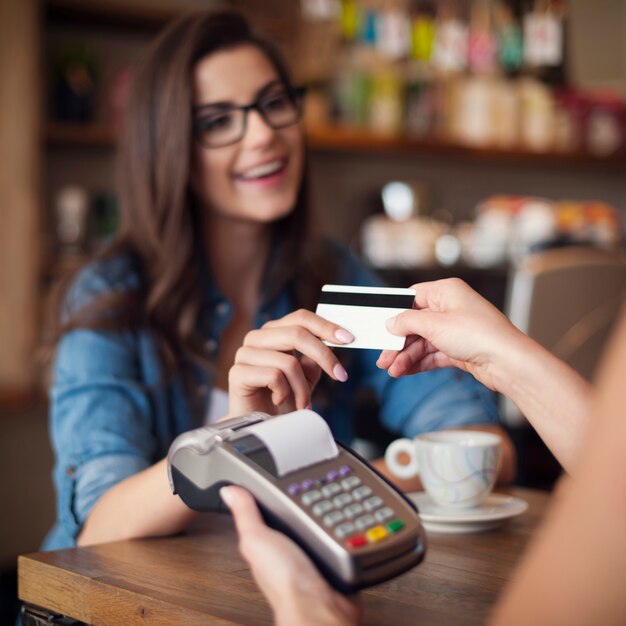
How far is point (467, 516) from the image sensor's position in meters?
1.08

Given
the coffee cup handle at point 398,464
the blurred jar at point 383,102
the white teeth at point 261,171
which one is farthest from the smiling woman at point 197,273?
the blurred jar at point 383,102

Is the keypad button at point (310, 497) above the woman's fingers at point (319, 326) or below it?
below

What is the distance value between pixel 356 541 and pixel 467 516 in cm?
44

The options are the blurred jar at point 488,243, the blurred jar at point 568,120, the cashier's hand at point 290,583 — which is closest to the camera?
the cashier's hand at point 290,583

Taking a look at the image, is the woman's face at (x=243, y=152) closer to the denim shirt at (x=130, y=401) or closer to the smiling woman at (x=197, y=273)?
the smiling woman at (x=197, y=273)

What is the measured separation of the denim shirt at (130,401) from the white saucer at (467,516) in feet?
1.06

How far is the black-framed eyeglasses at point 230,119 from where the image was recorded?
1601mm

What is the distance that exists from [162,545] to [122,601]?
0.20 metres

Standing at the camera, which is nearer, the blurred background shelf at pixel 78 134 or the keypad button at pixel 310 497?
the keypad button at pixel 310 497

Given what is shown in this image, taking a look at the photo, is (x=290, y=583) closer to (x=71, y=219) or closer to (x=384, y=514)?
(x=384, y=514)

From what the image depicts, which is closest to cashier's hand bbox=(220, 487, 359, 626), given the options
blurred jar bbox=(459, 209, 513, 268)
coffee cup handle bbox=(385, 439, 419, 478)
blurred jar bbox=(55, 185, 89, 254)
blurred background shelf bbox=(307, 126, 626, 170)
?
coffee cup handle bbox=(385, 439, 419, 478)

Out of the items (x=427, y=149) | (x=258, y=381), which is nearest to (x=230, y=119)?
(x=258, y=381)

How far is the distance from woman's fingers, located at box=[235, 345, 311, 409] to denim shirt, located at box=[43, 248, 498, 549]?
39 centimetres

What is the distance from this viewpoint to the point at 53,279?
2.92 m
